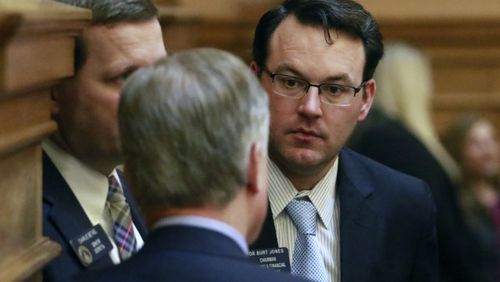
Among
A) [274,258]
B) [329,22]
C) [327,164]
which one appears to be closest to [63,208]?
[274,258]

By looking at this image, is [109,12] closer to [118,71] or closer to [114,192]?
[118,71]

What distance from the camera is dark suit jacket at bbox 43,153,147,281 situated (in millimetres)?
2533

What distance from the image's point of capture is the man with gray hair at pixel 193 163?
203 cm

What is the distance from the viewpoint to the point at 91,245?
102 inches

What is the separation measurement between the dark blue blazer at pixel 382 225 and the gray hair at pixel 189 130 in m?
1.13

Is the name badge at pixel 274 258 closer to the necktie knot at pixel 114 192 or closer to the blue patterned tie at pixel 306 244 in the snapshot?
the blue patterned tie at pixel 306 244

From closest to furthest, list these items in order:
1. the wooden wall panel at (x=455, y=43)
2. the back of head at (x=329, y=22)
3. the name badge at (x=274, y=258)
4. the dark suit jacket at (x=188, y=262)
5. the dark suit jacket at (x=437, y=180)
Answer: the dark suit jacket at (x=188, y=262), the name badge at (x=274, y=258), the back of head at (x=329, y=22), the dark suit jacket at (x=437, y=180), the wooden wall panel at (x=455, y=43)

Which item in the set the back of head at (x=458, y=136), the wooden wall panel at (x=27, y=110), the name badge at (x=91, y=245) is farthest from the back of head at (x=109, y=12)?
the back of head at (x=458, y=136)

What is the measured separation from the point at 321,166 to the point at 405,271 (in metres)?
0.39

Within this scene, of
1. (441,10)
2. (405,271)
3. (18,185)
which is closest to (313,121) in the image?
(405,271)

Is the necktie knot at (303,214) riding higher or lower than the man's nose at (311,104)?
lower

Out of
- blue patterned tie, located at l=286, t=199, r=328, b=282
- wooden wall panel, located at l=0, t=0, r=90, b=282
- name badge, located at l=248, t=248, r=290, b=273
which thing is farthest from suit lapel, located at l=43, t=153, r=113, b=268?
blue patterned tie, located at l=286, t=199, r=328, b=282

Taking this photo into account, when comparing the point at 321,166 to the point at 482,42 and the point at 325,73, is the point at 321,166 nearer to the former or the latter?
the point at 325,73

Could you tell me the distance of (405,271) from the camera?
3.38 m
